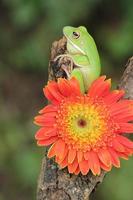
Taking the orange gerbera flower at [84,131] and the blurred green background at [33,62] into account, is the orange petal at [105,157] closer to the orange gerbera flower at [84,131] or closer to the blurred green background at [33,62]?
the orange gerbera flower at [84,131]

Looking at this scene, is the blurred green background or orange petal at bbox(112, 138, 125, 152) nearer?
orange petal at bbox(112, 138, 125, 152)

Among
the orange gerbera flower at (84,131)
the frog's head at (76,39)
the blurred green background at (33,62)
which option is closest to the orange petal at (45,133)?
the orange gerbera flower at (84,131)

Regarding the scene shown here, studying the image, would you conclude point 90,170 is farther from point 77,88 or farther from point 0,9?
point 0,9

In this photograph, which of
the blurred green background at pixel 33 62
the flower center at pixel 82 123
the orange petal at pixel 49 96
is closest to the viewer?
the orange petal at pixel 49 96

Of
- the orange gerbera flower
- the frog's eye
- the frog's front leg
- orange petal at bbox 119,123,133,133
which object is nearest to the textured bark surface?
the orange gerbera flower

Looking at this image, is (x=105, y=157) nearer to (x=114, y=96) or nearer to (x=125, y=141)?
(x=125, y=141)

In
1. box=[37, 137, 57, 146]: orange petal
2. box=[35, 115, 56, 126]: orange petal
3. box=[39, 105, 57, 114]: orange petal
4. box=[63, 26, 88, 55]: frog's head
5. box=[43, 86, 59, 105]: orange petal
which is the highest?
box=[63, 26, 88, 55]: frog's head

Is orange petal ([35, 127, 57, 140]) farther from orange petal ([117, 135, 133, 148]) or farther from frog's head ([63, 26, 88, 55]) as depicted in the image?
frog's head ([63, 26, 88, 55])

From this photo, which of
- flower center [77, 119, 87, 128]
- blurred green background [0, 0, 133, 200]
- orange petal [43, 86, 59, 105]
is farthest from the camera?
blurred green background [0, 0, 133, 200]
